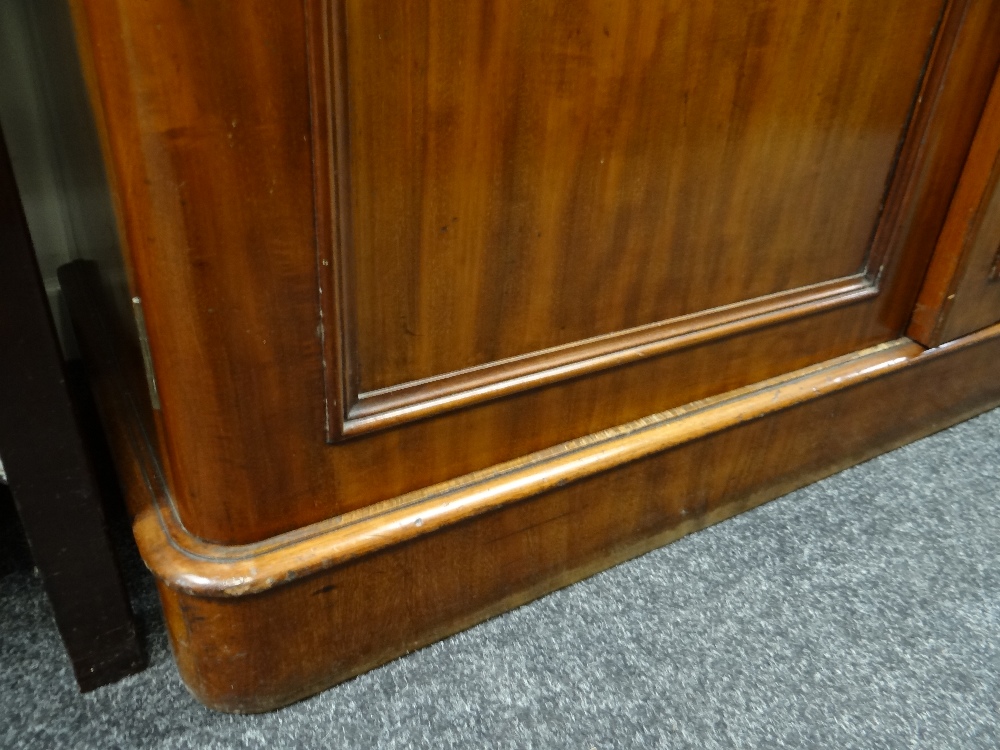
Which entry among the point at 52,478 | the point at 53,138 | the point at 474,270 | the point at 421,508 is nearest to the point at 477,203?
the point at 474,270

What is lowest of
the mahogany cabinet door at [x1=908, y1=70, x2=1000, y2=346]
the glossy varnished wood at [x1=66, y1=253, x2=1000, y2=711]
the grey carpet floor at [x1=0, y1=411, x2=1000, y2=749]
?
the grey carpet floor at [x1=0, y1=411, x2=1000, y2=749]

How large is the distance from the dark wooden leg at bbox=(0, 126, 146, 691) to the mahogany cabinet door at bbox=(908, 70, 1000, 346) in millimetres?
746

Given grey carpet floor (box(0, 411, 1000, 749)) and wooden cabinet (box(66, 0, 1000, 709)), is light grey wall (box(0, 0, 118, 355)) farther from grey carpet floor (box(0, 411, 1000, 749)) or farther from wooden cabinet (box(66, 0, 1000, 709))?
grey carpet floor (box(0, 411, 1000, 749))

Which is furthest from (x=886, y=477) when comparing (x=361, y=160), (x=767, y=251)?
(x=361, y=160)

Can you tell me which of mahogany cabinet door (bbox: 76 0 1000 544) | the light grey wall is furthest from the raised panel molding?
the light grey wall

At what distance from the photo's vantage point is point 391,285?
1.63 ft

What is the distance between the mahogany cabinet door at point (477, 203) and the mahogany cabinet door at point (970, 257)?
0.07 ft

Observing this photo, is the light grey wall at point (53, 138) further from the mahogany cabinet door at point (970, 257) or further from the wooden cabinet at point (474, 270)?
the mahogany cabinet door at point (970, 257)

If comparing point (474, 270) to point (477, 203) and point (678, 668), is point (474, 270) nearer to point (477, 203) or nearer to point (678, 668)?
point (477, 203)

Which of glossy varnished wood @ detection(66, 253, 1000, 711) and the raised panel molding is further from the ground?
the raised panel molding

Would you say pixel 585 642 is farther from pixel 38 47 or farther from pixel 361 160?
pixel 38 47

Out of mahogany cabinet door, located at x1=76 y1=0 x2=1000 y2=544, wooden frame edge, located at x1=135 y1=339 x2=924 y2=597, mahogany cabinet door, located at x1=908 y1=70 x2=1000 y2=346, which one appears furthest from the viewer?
mahogany cabinet door, located at x1=908 y1=70 x2=1000 y2=346

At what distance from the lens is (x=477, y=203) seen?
19.6 inches

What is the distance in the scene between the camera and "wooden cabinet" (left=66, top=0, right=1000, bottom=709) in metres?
0.42
